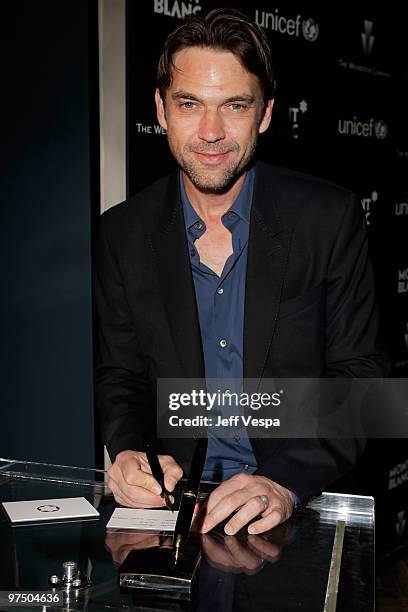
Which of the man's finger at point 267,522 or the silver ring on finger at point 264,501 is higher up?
the silver ring on finger at point 264,501

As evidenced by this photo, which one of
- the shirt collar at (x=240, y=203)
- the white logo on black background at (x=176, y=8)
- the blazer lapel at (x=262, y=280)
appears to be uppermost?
the white logo on black background at (x=176, y=8)

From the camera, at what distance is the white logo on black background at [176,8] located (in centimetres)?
322

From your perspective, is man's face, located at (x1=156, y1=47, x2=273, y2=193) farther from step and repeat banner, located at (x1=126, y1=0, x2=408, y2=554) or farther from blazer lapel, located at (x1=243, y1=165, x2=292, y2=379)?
step and repeat banner, located at (x1=126, y1=0, x2=408, y2=554)

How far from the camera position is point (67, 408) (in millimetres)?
3430

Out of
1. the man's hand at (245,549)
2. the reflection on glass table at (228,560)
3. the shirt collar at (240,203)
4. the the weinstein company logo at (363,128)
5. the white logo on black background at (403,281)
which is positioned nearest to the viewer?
the reflection on glass table at (228,560)

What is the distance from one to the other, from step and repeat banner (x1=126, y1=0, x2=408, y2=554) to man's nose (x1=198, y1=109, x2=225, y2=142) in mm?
1133

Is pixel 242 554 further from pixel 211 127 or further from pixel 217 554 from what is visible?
pixel 211 127

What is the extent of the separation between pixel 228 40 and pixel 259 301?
0.66 meters

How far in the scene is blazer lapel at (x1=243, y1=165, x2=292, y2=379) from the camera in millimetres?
2250

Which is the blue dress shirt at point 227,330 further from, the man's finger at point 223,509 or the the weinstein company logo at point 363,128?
the the weinstein company logo at point 363,128

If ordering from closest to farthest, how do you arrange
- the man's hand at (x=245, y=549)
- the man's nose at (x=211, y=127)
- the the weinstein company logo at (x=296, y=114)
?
the man's hand at (x=245, y=549)
the man's nose at (x=211, y=127)
the the weinstein company logo at (x=296, y=114)
